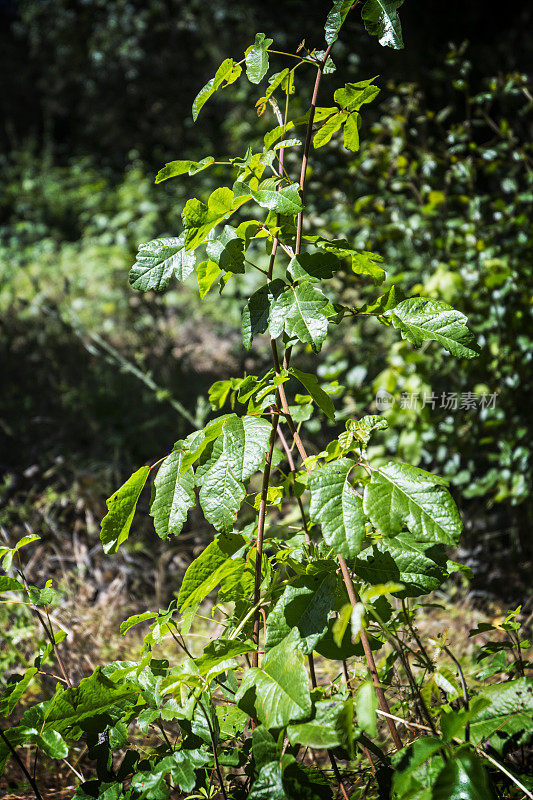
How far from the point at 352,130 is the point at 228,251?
0.28 m

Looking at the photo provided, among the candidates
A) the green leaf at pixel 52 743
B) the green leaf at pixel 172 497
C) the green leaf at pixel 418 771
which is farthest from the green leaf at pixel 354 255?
the green leaf at pixel 52 743

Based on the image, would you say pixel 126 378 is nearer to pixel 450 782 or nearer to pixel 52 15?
pixel 450 782

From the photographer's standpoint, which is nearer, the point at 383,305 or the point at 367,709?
the point at 367,709

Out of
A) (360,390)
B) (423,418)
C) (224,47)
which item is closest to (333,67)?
(423,418)

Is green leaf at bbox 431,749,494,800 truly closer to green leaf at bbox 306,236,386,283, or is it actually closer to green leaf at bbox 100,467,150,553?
green leaf at bbox 100,467,150,553

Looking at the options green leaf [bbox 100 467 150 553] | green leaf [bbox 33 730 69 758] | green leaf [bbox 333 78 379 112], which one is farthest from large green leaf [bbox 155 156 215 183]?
green leaf [bbox 33 730 69 758]

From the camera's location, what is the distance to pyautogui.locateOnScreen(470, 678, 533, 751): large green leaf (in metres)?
0.78

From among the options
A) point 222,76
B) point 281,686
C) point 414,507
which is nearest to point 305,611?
point 281,686

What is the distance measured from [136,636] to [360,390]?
121cm

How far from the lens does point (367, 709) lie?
0.61 m

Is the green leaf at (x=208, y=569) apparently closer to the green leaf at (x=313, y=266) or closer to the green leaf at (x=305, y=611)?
the green leaf at (x=305, y=611)

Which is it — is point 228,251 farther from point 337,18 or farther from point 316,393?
point 337,18

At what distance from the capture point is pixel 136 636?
1.94 m

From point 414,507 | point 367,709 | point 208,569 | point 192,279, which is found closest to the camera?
point 367,709
